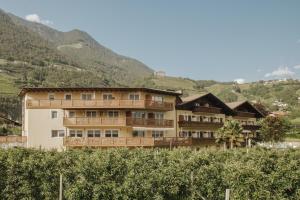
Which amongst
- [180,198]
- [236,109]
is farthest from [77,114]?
[236,109]

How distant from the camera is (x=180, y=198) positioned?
31.8 meters

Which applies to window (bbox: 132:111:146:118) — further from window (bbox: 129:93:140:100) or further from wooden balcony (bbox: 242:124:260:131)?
wooden balcony (bbox: 242:124:260:131)

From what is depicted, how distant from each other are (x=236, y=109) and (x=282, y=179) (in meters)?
47.9

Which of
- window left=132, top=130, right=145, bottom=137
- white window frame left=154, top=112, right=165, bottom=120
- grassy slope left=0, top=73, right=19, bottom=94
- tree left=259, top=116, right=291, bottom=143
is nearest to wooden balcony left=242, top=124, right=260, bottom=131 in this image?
tree left=259, top=116, right=291, bottom=143

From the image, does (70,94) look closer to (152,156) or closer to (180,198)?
(152,156)

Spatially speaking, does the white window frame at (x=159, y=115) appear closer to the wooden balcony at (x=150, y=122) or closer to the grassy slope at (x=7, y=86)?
the wooden balcony at (x=150, y=122)

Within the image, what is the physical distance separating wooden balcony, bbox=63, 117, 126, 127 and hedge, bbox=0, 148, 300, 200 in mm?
20519

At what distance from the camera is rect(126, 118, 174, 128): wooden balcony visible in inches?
2160

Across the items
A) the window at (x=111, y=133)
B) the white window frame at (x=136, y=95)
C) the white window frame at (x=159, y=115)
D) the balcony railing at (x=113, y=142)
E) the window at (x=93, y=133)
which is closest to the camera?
the balcony railing at (x=113, y=142)

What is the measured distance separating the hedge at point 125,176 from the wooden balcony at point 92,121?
67.3 feet

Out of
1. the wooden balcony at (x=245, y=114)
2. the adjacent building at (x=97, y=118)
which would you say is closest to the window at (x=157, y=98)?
the adjacent building at (x=97, y=118)

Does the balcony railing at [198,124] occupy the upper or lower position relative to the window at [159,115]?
lower

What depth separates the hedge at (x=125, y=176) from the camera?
29.6 m

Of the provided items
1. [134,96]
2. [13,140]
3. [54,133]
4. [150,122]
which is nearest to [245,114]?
[150,122]
